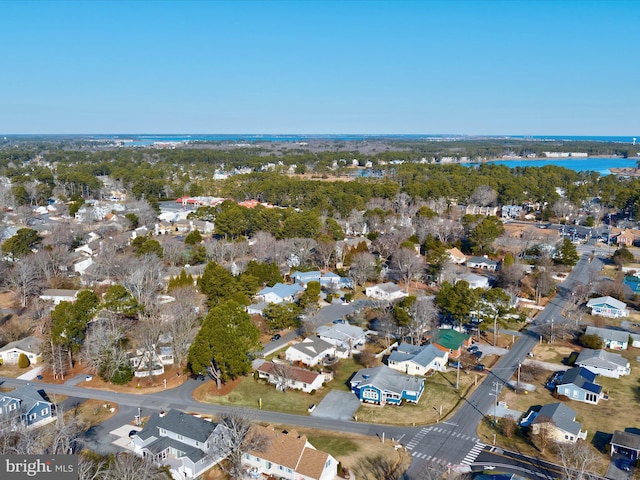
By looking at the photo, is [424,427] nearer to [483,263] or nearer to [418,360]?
[418,360]

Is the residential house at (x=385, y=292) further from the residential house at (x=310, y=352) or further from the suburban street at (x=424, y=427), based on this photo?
the suburban street at (x=424, y=427)

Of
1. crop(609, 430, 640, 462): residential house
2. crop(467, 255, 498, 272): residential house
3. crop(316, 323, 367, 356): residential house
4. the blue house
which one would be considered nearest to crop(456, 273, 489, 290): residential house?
crop(467, 255, 498, 272): residential house

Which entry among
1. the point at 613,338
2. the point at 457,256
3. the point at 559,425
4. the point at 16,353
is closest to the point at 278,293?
the point at 16,353

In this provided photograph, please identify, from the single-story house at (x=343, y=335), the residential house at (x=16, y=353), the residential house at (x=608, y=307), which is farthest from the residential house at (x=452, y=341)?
the residential house at (x=16, y=353)

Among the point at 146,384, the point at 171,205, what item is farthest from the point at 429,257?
the point at 171,205

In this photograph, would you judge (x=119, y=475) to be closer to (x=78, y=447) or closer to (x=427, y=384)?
(x=78, y=447)

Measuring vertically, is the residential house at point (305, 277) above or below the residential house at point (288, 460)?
above

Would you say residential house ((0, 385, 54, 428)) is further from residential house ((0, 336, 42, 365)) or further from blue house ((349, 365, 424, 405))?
blue house ((349, 365, 424, 405))
